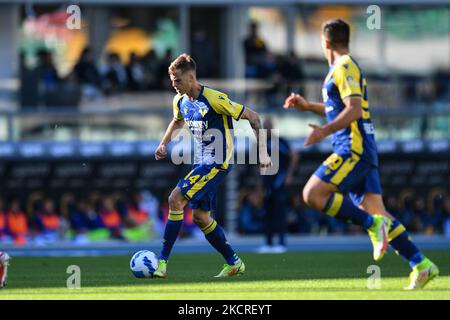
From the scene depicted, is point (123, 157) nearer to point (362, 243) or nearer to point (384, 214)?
point (362, 243)

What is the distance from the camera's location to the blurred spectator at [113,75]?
26953 millimetres

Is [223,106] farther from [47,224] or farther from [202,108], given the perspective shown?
[47,224]

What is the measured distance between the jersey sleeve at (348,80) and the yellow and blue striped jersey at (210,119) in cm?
188

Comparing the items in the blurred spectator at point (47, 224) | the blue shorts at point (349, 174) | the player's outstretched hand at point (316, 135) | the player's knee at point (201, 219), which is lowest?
the blurred spectator at point (47, 224)

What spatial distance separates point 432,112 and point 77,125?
27.4 ft

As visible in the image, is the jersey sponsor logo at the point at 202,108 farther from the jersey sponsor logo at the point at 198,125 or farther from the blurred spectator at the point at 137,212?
the blurred spectator at the point at 137,212

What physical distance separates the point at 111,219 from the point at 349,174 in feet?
49.8

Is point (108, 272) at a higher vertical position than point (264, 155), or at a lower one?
lower

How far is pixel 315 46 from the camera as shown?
97.1ft

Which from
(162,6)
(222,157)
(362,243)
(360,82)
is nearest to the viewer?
(360,82)

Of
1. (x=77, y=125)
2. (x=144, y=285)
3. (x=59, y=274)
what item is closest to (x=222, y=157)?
(x=144, y=285)

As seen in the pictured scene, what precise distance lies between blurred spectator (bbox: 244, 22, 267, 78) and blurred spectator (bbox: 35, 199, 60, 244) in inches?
232

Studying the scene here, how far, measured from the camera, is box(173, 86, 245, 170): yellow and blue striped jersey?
1238cm

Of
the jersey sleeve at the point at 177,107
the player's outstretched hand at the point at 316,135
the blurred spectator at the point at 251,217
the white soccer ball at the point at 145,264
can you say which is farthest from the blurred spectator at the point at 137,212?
the player's outstretched hand at the point at 316,135
